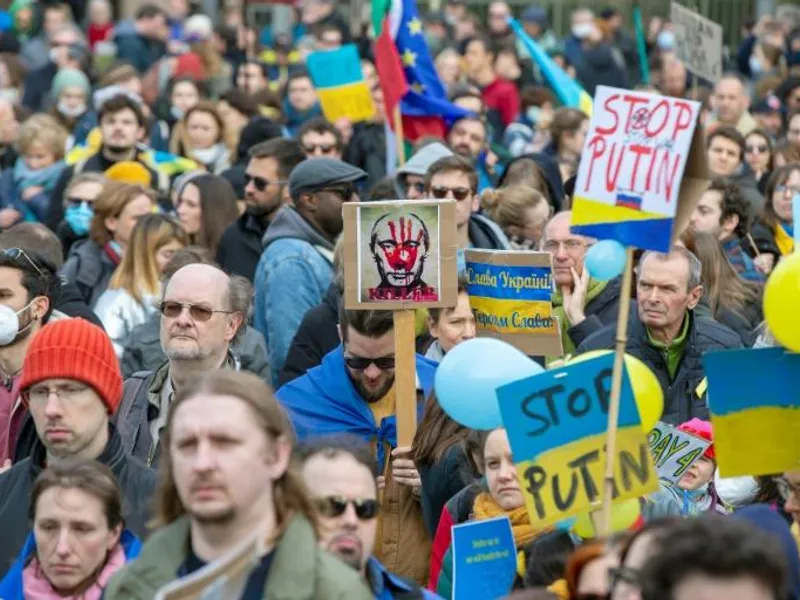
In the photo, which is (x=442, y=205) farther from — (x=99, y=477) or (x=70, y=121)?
(x=70, y=121)

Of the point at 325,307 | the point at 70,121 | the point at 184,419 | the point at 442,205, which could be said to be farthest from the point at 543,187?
the point at 184,419

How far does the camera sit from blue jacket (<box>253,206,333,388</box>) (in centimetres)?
1021

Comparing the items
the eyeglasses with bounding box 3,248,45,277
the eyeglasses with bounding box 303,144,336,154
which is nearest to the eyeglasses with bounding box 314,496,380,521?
the eyeglasses with bounding box 3,248,45,277

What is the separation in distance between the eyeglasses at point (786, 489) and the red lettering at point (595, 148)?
40.2 inches

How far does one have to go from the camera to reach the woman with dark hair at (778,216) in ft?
40.7

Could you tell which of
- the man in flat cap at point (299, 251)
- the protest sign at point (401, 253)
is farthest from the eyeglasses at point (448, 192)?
the protest sign at point (401, 253)

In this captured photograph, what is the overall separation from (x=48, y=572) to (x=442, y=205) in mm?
2487

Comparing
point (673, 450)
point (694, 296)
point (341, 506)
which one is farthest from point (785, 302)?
point (694, 296)

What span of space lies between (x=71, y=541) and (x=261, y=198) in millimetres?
5626

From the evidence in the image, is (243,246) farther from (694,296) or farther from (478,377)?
(478,377)

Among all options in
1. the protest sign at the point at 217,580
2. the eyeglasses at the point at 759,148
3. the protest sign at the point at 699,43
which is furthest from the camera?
the protest sign at the point at 699,43

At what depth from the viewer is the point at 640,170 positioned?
6.30 m

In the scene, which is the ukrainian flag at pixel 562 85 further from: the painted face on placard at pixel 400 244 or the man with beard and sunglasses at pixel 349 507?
the man with beard and sunglasses at pixel 349 507

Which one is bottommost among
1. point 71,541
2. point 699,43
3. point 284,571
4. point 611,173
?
point 699,43
